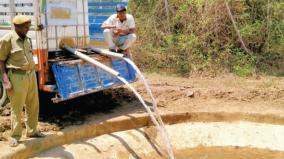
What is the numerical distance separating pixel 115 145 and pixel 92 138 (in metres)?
0.42

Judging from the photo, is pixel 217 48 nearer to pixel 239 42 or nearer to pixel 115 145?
pixel 239 42

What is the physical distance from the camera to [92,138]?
278 inches

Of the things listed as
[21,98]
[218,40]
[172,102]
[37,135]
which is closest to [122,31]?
[172,102]

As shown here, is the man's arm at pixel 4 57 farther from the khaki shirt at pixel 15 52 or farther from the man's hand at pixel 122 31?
the man's hand at pixel 122 31

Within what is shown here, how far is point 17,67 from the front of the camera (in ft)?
18.5

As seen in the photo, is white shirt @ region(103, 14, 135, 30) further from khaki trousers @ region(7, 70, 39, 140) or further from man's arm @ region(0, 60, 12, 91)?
man's arm @ region(0, 60, 12, 91)

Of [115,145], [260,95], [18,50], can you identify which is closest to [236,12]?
[260,95]

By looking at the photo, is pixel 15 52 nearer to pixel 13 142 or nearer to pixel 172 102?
pixel 13 142

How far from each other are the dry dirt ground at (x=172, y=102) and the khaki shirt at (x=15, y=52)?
4.83 ft

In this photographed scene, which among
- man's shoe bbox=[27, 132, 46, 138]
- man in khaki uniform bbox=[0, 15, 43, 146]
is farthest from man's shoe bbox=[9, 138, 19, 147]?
man's shoe bbox=[27, 132, 46, 138]

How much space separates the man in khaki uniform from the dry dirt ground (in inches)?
Answer: 38.6

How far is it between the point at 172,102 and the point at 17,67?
12.4 feet

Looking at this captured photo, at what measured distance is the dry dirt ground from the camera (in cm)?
743

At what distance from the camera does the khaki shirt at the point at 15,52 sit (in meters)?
5.56
